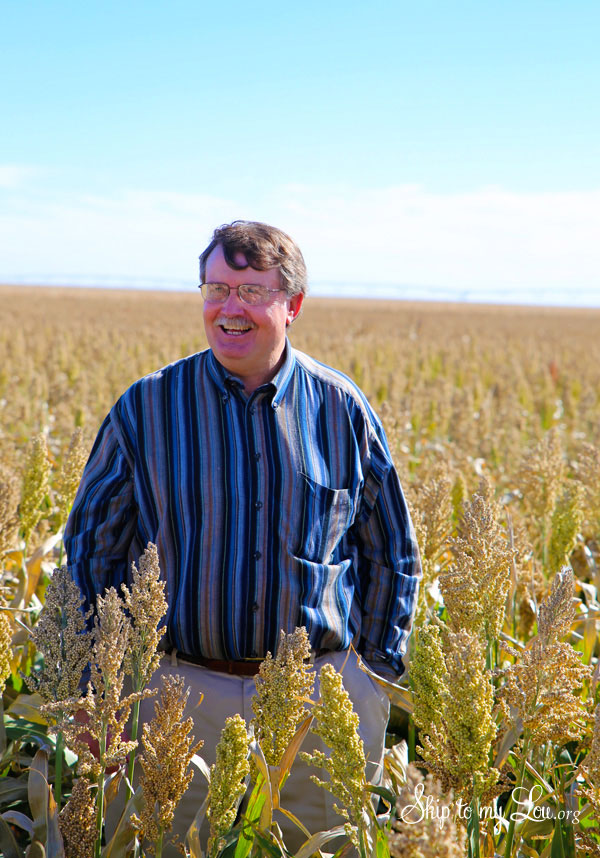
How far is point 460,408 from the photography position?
8.05m

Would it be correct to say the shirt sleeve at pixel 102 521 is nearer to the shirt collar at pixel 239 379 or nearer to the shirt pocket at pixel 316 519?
the shirt collar at pixel 239 379

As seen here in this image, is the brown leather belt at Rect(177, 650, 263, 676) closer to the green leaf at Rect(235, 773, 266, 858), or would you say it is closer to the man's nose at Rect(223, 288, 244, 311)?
the green leaf at Rect(235, 773, 266, 858)

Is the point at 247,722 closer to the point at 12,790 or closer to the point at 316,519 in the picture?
the point at 316,519

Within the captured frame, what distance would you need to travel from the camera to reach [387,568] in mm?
2727

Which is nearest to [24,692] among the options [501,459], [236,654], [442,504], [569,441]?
[236,654]

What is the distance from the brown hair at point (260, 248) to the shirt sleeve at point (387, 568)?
24.9 inches

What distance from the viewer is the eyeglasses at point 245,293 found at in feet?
8.14

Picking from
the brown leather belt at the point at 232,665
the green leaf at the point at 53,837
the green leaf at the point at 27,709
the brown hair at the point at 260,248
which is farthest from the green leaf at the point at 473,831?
the green leaf at the point at 27,709

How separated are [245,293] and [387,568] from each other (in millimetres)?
1007

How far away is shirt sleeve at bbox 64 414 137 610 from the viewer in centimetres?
247

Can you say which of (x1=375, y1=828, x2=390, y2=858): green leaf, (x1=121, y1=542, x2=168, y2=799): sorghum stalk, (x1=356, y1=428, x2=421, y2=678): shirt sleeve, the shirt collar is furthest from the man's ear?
(x1=375, y1=828, x2=390, y2=858): green leaf

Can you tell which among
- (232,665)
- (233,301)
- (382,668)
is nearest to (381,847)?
(232,665)

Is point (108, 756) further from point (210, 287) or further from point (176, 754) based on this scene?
point (210, 287)

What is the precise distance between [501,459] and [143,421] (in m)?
5.23
